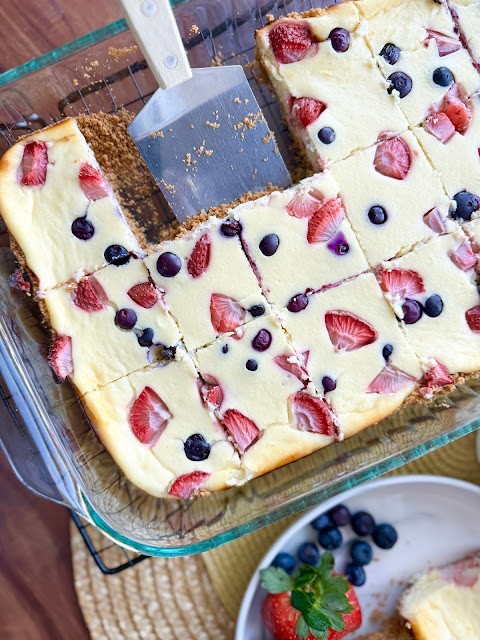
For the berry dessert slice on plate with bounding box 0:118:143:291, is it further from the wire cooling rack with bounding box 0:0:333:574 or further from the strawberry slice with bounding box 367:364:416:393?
the strawberry slice with bounding box 367:364:416:393

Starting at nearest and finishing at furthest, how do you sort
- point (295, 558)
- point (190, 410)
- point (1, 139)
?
point (190, 410) → point (1, 139) → point (295, 558)

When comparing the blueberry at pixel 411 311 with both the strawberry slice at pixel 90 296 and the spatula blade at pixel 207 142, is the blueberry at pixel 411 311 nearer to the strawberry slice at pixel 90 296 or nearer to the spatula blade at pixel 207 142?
the spatula blade at pixel 207 142

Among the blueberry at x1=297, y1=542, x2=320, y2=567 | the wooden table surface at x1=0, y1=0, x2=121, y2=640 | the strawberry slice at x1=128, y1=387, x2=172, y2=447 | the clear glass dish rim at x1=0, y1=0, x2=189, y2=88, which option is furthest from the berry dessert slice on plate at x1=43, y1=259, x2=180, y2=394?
the blueberry at x1=297, y1=542, x2=320, y2=567

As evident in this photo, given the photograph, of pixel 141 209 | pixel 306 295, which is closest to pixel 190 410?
pixel 306 295

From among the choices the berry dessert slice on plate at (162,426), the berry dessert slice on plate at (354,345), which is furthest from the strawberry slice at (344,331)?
the berry dessert slice on plate at (162,426)

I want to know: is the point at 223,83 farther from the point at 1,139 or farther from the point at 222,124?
the point at 1,139

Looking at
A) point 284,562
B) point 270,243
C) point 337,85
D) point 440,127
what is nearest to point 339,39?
point 337,85
